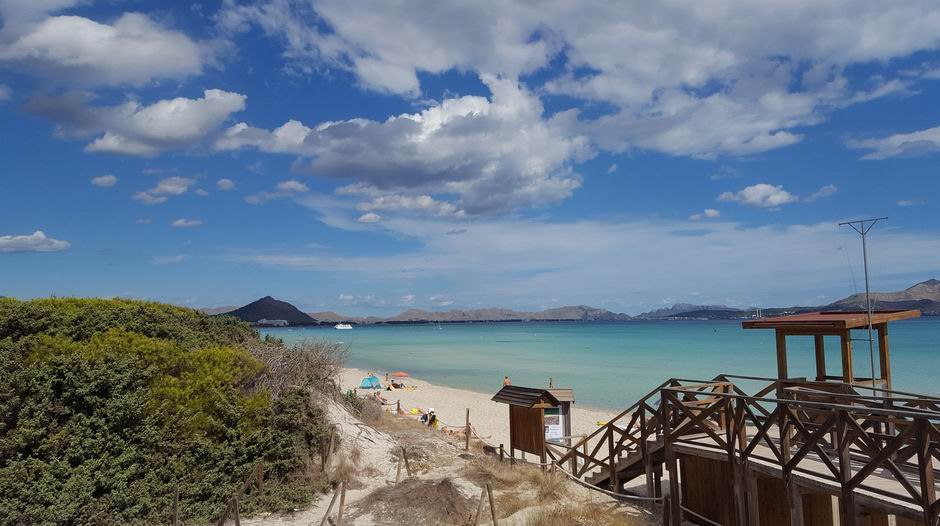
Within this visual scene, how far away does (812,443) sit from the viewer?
834 cm

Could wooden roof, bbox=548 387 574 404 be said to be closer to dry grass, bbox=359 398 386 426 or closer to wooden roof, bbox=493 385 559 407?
wooden roof, bbox=493 385 559 407

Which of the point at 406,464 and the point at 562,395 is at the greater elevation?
the point at 562,395

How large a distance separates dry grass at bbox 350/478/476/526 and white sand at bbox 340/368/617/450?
9.88 metres

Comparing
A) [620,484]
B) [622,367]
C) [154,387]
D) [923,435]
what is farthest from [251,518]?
[622,367]

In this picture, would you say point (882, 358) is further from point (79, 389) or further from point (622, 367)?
point (622, 367)

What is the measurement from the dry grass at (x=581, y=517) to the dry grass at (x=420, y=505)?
1.30m

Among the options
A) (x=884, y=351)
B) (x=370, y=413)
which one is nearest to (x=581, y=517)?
(x=884, y=351)

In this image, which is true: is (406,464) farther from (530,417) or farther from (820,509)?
(820,509)

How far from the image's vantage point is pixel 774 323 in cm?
1220

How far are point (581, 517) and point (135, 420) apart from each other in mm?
8219

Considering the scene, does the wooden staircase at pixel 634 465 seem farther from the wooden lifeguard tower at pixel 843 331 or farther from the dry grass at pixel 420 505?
the dry grass at pixel 420 505

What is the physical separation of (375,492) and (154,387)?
4.72 meters

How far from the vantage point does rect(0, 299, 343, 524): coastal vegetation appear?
32.6ft

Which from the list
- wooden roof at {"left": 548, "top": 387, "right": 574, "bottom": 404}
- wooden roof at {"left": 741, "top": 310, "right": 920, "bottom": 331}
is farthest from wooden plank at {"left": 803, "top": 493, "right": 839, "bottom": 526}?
wooden roof at {"left": 548, "top": 387, "right": 574, "bottom": 404}
